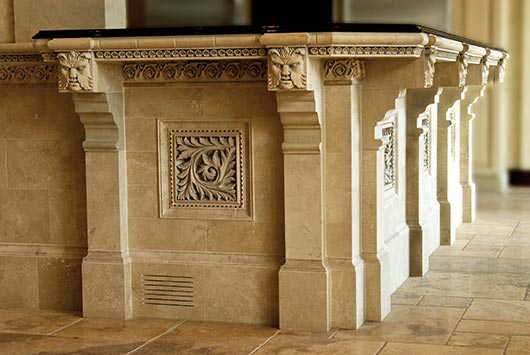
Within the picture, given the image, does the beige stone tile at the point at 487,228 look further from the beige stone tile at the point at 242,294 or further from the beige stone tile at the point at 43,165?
the beige stone tile at the point at 43,165

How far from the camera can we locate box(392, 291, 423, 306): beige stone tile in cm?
705

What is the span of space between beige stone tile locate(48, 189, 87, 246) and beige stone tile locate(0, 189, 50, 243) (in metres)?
0.05

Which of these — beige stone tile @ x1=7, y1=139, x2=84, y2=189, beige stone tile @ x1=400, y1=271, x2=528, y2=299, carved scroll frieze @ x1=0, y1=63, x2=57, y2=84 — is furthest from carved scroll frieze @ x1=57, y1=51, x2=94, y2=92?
beige stone tile @ x1=400, y1=271, x2=528, y2=299

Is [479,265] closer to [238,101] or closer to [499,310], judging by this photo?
[499,310]

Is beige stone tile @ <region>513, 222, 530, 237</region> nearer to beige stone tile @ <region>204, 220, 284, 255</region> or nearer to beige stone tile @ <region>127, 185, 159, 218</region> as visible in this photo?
beige stone tile @ <region>204, 220, 284, 255</region>

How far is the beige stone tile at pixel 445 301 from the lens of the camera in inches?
274

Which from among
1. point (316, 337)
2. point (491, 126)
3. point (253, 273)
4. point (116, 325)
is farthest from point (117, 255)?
point (491, 126)

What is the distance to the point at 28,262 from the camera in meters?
7.02

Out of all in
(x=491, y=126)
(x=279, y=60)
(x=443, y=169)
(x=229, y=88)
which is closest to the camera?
(x=279, y=60)

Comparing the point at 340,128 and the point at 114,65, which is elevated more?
the point at 114,65

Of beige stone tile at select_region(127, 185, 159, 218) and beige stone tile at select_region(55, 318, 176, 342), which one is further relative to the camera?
beige stone tile at select_region(127, 185, 159, 218)

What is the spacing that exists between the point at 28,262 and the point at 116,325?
2.86 feet

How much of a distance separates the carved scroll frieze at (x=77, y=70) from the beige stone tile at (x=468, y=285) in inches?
106

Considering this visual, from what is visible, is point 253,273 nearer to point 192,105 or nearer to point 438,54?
point 192,105
